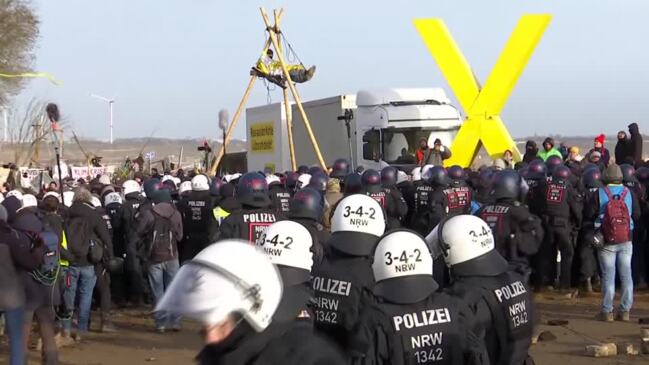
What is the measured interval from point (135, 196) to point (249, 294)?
11365mm

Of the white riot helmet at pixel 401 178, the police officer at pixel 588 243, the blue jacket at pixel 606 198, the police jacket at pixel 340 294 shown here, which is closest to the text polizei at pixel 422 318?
the police jacket at pixel 340 294

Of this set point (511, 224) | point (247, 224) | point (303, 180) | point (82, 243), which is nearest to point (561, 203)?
point (511, 224)

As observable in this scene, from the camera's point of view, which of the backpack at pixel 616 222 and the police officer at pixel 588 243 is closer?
the backpack at pixel 616 222

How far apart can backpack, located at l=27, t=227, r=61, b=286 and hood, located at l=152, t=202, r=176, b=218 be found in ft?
8.39

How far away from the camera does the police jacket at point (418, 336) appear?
460cm

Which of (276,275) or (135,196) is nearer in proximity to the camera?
(276,275)

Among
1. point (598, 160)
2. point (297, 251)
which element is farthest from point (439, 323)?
point (598, 160)

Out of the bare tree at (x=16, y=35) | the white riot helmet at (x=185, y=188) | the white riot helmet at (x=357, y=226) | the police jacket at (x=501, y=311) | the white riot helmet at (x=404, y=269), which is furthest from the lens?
the bare tree at (x=16, y=35)

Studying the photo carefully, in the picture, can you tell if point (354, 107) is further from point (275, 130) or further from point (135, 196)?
point (135, 196)

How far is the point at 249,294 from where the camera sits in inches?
116

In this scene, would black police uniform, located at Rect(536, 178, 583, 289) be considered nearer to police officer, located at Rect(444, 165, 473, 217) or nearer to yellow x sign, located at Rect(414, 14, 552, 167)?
police officer, located at Rect(444, 165, 473, 217)

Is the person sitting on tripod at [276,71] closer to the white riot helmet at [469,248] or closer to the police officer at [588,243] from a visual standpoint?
the police officer at [588,243]

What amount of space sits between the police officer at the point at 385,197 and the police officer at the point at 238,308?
9.22 m

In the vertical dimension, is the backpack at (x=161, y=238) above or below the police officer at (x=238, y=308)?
below
